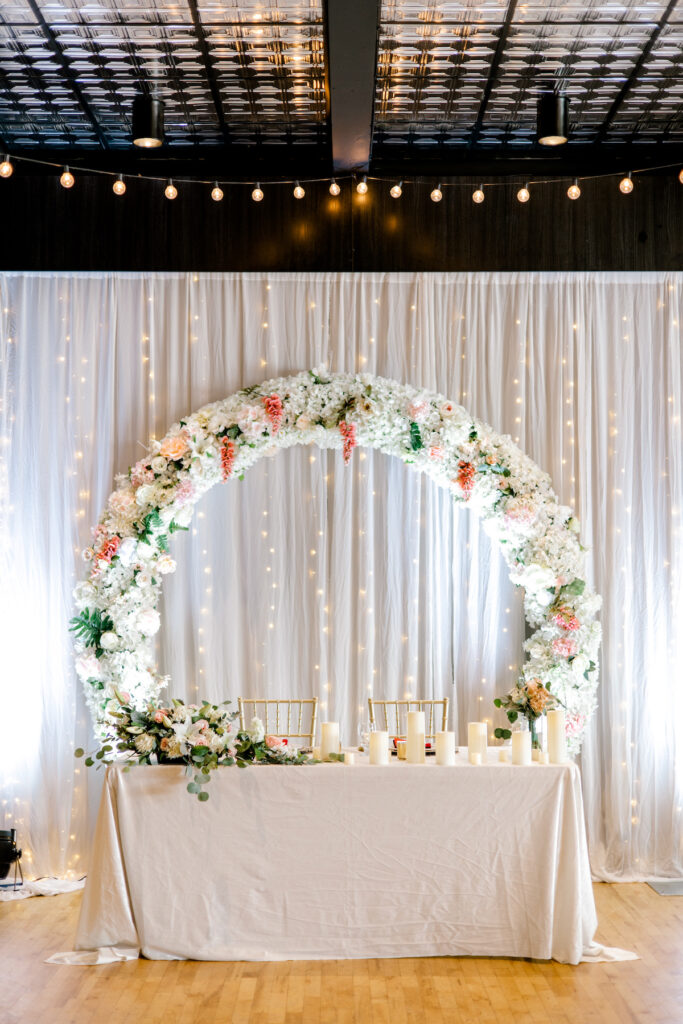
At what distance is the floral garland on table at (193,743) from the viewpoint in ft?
14.9

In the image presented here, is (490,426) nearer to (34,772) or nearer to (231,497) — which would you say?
(231,497)

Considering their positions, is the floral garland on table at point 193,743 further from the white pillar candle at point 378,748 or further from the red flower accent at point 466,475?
the red flower accent at point 466,475

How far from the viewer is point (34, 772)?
235 inches

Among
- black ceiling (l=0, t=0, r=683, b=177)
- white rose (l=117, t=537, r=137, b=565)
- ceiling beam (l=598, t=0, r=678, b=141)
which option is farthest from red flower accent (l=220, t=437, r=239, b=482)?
ceiling beam (l=598, t=0, r=678, b=141)

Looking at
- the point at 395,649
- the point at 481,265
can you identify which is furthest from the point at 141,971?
the point at 481,265

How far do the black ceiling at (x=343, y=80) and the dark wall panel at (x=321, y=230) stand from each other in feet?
0.71

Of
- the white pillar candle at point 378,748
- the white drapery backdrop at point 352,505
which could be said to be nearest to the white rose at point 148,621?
the white drapery backdrop at point 352,505

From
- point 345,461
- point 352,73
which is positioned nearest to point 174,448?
point 345,461

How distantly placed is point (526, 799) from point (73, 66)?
4.26m

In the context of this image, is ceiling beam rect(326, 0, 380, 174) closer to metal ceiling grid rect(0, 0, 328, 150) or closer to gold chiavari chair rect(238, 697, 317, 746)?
metal ceiling grid rect(0, 0, 328, 150)

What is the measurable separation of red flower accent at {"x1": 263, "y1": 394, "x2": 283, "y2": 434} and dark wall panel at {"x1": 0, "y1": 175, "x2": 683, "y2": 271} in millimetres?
975

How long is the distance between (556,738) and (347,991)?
145 cm

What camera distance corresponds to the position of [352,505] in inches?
243

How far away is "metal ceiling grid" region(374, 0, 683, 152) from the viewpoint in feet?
15.8
